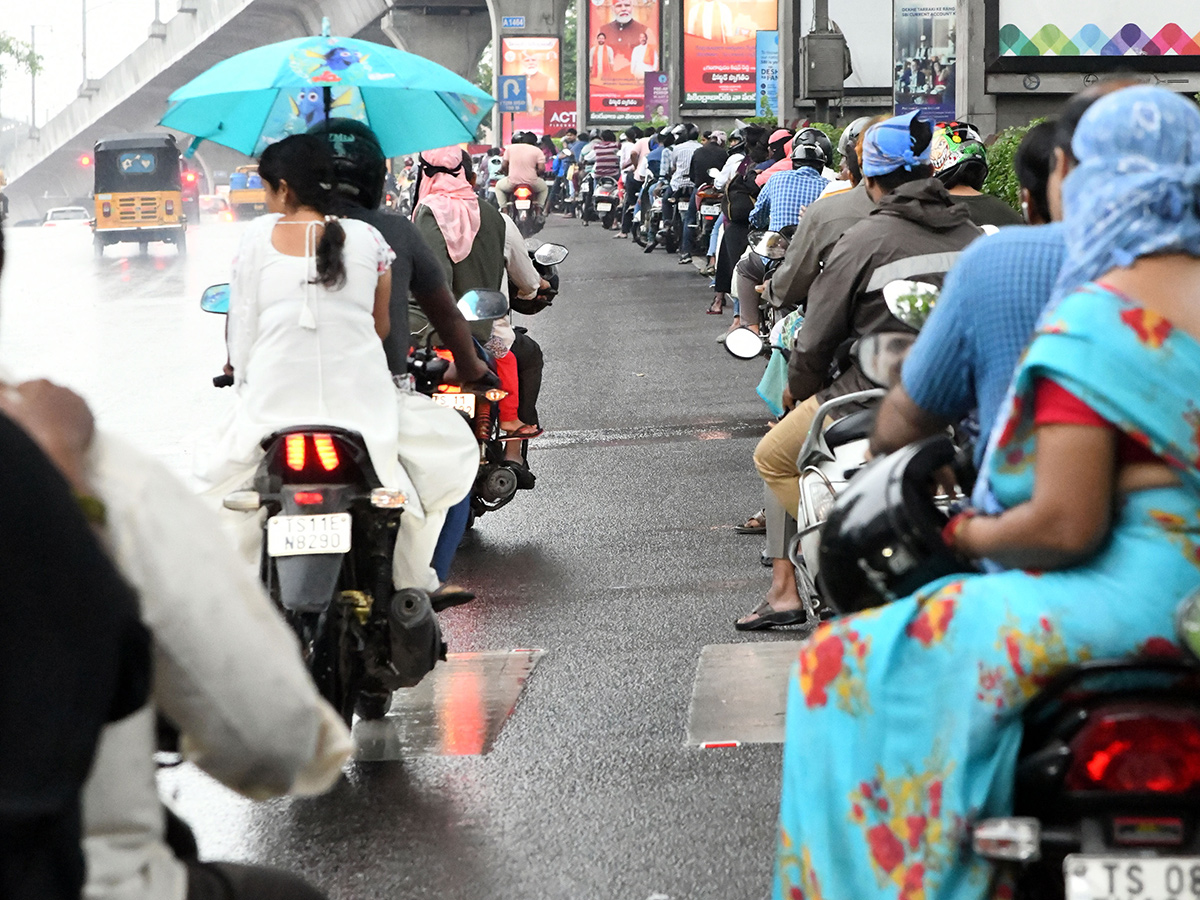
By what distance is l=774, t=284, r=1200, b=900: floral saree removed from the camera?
2.51m

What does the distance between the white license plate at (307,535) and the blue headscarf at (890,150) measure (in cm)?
237

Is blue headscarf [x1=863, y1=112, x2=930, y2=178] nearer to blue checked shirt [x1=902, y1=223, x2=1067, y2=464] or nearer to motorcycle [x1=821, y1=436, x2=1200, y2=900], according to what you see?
blue checked shirt [x1=902, y1=223, x2=1067, y2=464]

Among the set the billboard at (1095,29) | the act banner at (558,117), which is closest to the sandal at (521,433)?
the billboard at (1095,29)

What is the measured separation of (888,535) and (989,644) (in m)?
0.39

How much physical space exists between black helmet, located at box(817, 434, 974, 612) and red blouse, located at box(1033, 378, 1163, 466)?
1.20 feet

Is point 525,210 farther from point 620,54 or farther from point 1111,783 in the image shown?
point 620,54

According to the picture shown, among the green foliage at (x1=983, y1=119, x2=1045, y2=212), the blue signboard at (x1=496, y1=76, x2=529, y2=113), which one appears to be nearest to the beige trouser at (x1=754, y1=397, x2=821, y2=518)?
the green foliage at (x1=983, y1=119, x2=1045, y2=212)

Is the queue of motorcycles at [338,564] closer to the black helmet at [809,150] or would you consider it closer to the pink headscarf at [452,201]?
the pink headscarf at [452,201]

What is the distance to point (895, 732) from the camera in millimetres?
2643

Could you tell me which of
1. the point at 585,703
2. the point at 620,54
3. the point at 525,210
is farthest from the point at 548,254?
the point at 620,54

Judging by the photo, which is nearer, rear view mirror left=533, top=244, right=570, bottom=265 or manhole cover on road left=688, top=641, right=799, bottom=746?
manhole cover on road left=688, top=641, right=799, bottom=746

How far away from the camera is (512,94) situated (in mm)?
54031

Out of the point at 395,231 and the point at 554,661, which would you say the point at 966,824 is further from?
the point at 554,661

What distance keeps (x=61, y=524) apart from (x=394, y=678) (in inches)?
137
